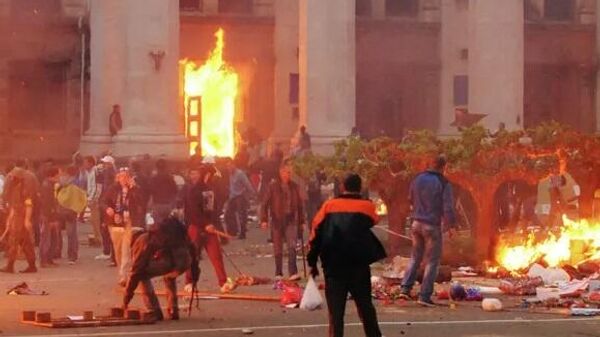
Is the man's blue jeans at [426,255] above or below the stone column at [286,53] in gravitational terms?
below

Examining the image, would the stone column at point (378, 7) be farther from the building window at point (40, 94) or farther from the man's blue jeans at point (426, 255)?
the man's blue jeans at point (426, 255)

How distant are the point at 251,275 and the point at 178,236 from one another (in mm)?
5366

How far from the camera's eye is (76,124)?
42531 mm

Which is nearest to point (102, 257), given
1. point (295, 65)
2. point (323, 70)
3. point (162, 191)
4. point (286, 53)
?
point (162, 191)

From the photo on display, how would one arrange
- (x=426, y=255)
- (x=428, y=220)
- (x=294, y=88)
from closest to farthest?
(x=428, y=220) < (x=426, y=255) < (x=294, y=88)

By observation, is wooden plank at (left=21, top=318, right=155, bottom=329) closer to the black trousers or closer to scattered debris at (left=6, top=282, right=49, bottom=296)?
scattered debris at (left=6, top=282, right=49, bottom=296)

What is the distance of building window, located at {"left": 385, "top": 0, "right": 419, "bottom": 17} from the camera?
4656cm

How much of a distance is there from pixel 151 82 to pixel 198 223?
13.3 m

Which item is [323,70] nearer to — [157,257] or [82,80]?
[82,80]

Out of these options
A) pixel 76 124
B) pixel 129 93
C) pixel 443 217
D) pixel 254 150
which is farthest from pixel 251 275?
pixel 76 124

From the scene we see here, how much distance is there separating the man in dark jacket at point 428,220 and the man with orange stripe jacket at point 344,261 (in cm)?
404

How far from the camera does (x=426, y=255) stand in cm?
1652

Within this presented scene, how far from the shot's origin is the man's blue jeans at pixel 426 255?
16062 millimetres

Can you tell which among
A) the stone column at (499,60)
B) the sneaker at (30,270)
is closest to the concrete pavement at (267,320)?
the sneaker at (30,270)
